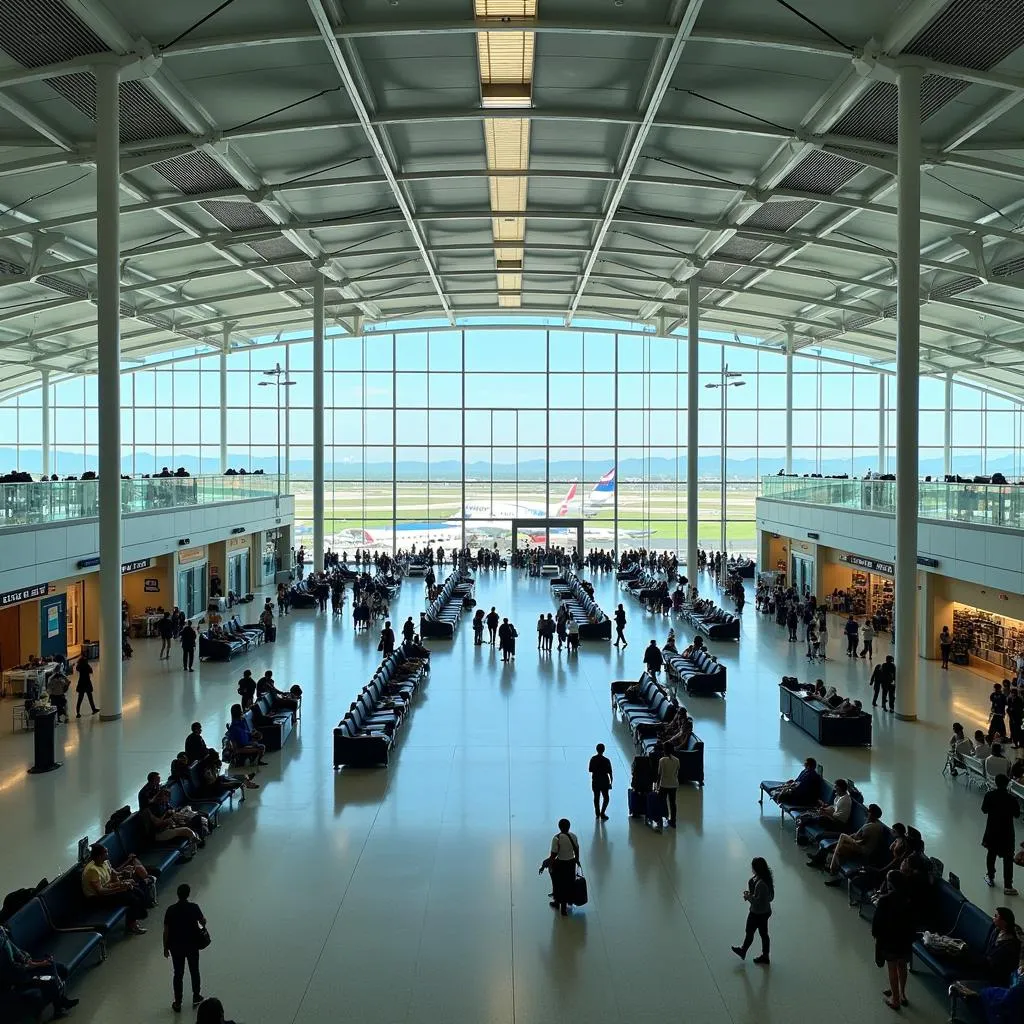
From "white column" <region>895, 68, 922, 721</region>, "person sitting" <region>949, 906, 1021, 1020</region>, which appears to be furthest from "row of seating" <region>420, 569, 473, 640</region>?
"person sitting" <region>949, 906, 1021, 1020</region>

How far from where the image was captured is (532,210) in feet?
83.8

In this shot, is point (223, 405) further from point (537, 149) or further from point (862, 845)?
point (862, 845)

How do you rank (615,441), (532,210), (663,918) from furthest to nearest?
(615,441), (532,210), (663,918)

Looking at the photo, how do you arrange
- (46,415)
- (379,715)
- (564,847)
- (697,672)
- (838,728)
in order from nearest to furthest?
1. (564,847)
2. (838,728)
3. (379,715)
4. (697,672)
5. (46,415)

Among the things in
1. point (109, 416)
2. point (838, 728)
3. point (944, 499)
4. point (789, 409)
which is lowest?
point (838, 728)

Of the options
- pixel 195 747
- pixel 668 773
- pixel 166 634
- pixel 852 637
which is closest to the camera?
pixel 668 773

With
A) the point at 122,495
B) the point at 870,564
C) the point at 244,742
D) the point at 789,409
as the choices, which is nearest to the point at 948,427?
the point at 789,409

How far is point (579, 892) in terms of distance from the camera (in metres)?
7.91

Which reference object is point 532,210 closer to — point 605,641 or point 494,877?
point 605,641

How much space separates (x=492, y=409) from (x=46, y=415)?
2064 centimetres

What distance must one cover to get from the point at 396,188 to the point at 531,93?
535 cm

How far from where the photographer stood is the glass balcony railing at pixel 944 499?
16.2 metres

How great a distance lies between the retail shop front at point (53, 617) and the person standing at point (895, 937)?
14.1 metres

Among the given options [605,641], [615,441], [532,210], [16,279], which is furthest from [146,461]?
[605,641]
